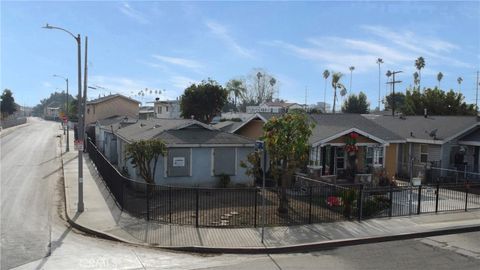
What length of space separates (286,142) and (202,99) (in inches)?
1486

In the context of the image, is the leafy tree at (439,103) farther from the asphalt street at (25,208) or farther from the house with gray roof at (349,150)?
the asphalt street at (25,208)

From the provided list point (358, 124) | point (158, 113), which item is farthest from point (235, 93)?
point (358, 124)

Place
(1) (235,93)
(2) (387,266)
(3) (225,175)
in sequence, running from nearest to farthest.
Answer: (2) (387,266), (3) (225,175), (1) (235,93)

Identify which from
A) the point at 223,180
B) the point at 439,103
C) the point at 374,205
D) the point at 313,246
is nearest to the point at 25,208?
the point at 223,180

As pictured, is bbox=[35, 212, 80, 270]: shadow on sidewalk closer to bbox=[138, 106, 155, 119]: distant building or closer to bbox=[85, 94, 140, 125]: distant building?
bbox=[138, 106, 155, 119]: distant building

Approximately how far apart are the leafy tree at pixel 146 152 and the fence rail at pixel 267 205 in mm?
926

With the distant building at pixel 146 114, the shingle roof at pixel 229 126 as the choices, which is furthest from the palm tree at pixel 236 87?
the shingle roof at pixel 229 126

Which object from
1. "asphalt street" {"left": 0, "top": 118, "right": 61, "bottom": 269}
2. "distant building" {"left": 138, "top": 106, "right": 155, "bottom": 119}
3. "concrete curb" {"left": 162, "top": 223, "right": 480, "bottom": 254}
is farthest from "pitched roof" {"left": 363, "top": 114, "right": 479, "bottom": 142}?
"distant building" {"left": 138, "top": 106, "right": 155, "bottom": 119}

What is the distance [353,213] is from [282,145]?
11.3 feet

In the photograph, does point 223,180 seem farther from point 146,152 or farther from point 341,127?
point 341,127

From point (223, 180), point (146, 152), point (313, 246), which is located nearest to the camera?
point (313, 246)

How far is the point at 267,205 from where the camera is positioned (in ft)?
57.0

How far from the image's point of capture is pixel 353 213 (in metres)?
15.7

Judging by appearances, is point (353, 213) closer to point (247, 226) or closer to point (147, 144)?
point (247, 226)
